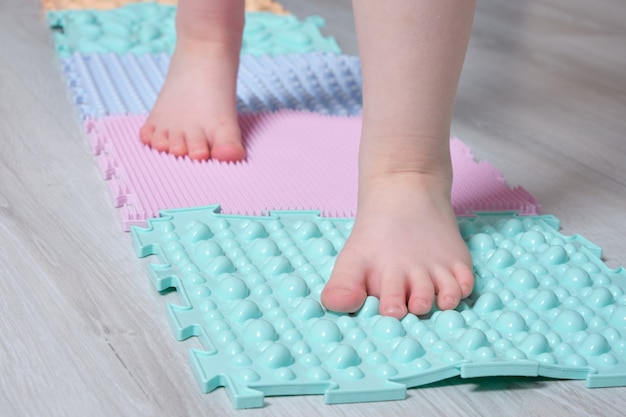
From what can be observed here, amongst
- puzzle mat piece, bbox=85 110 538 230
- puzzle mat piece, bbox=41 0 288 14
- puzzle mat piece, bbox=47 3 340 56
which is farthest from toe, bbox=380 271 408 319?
puzzle mat piece, bbox=41 0 288 14

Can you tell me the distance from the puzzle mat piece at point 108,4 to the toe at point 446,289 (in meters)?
1.09

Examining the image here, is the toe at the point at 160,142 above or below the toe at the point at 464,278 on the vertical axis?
below

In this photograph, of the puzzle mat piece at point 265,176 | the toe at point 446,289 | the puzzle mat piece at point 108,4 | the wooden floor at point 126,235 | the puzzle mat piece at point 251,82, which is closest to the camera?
the wooden floor at point 126,235

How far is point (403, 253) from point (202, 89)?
44cm

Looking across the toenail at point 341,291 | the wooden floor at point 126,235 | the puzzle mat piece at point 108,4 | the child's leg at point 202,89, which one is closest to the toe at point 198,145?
the child's leg at point 202,89

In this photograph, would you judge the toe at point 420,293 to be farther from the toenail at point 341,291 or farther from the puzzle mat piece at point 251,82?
the puzzle mat piece at point 251,82

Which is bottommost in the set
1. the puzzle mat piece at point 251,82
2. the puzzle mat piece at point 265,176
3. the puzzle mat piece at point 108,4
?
the puzzle mat piece at point 108,4

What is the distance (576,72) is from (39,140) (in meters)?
0.93

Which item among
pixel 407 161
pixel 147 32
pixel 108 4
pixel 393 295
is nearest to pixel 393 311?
pixel 393 295

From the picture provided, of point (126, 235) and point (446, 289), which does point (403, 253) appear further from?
point (126, 235)

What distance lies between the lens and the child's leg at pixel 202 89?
1075 millimetres

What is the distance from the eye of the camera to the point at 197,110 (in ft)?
3.65

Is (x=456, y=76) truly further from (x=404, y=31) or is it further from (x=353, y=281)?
(x=353, y=281)

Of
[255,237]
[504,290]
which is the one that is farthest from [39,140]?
[504,290]
